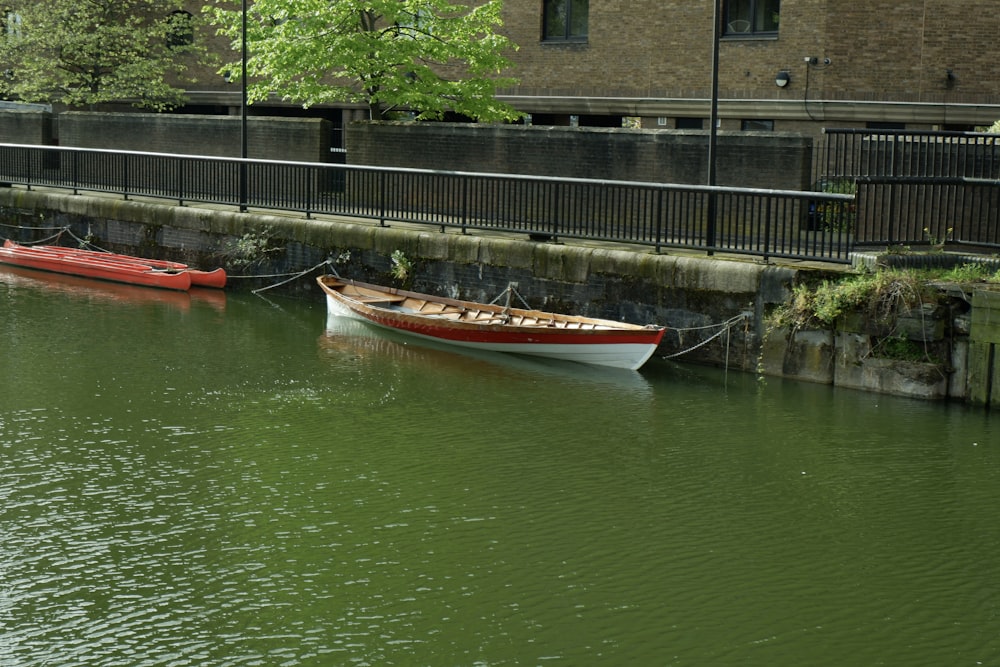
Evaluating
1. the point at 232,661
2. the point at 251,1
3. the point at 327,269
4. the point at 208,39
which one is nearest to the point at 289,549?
the point at 232,661

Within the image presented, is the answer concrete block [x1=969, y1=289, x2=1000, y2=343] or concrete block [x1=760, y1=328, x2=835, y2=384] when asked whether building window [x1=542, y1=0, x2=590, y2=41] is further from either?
concrete block [x1=969, y1=289, x2=1000, y2=343]

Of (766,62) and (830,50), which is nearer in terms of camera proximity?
(830,50)

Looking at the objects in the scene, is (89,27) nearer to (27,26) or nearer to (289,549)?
(27,26)

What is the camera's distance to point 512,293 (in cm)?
1945

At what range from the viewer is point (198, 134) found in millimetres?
27500

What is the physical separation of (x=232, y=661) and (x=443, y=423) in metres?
6.45

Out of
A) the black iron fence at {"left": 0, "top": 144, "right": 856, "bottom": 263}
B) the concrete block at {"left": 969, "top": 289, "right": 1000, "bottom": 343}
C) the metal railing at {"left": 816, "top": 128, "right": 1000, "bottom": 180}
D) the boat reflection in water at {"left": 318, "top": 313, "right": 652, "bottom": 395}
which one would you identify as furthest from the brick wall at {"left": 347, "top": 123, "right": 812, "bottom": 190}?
the concrete block at {"left": 969, "top": 289, "right": 1000, "bottom": 343}

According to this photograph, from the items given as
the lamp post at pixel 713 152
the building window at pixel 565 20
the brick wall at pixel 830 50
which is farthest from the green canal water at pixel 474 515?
the building window at pixel 565 20

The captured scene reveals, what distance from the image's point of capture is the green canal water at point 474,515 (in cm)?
915

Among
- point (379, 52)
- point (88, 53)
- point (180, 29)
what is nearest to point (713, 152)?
point (379, 52)

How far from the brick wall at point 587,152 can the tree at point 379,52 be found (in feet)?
4.87

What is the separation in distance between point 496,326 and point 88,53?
20.3 meters

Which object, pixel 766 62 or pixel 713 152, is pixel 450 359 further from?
pixel 766 62

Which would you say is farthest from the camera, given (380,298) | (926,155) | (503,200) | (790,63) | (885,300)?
(790,63)
